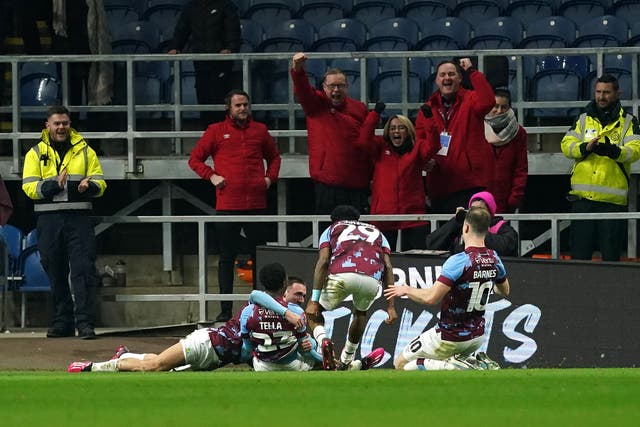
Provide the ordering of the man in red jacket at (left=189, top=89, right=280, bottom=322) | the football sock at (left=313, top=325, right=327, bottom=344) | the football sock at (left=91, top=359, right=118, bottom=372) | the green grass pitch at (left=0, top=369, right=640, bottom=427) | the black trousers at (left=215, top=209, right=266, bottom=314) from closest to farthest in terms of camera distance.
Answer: the green grass pitch at (left=0, top=369, right=640, bottom=427), the football sock at (left=91, top=359, right=118, bottom=372), the football sock at (left=313, top=325, right=327, bottom=344), the black trousers at (left=215, top=209, right=266, bottom=314), the man in red jacket at (left=189, top=89, right=280, bottom=322)

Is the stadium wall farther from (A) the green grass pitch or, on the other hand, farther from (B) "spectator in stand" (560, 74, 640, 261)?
(A) the green grass pitch

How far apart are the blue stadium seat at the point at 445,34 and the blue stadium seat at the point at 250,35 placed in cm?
198

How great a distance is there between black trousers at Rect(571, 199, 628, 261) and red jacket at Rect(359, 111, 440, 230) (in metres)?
1.53

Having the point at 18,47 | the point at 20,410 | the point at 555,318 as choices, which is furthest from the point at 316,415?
the point at 18,47

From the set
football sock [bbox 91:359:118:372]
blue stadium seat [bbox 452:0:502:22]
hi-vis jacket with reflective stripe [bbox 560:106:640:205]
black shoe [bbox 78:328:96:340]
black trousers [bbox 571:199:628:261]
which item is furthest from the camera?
blue stadium seat [bbox 452:0:502:22]

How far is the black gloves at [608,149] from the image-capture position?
15.4m

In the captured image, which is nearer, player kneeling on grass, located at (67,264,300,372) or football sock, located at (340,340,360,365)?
player kneeling on grass, located at (67,264,300,372)

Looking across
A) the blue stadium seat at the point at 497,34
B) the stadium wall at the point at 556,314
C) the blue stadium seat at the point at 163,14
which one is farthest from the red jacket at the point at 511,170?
the blue stadium seat at the point at 163,14

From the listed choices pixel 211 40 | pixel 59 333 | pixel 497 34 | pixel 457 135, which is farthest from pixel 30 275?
pixel 497 34

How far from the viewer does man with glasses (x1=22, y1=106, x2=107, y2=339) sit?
52.2 feet

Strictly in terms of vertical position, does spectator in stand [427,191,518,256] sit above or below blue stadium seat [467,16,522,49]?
below

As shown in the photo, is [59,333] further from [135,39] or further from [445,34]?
[445,34]

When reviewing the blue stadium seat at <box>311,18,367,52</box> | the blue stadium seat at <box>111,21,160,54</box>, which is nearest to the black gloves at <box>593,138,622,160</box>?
the blue stadium seat at <box>311,18,367,52</box>

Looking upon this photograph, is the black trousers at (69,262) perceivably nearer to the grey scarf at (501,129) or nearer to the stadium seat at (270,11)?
the grey scarf at (501,129)
